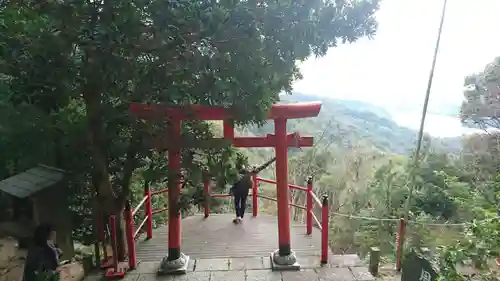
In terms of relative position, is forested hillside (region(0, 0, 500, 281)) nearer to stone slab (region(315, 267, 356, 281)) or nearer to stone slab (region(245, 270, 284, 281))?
stone slab (region(315, 267, 356, 281))

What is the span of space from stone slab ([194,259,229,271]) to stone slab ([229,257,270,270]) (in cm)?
8

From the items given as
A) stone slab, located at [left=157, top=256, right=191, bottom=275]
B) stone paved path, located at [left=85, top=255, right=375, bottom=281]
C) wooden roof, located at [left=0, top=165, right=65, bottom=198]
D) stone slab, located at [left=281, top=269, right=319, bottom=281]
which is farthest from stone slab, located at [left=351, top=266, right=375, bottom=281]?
wooden roof, located at [left=0, top=165, right=65, bottom=198]

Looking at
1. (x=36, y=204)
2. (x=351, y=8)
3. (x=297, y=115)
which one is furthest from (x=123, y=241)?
(x=351, y=8)

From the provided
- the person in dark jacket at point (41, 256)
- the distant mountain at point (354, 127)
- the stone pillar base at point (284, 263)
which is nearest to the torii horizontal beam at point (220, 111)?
the person in dark jacket at point (41, 256)

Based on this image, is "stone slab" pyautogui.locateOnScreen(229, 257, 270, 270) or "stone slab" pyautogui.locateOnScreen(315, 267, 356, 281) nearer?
"stone slab" pyautogui.locateOnScreen(315, 267, 356, 281)

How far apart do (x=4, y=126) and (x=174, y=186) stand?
2.35 meters

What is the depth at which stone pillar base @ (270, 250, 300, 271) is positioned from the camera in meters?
5.43

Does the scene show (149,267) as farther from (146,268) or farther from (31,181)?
(31,181)

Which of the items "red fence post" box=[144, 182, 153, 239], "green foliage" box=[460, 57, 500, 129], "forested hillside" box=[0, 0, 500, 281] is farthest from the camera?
"green foliage" box=[460, 57, 500, 129]

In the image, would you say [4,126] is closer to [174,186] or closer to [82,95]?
[82,95]

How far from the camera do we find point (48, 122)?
4.94m

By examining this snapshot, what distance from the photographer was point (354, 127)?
74.5 ft

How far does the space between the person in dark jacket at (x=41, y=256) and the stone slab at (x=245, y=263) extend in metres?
2.25

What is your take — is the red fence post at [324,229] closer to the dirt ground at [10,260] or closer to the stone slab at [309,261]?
the stone slab at [309,261]
